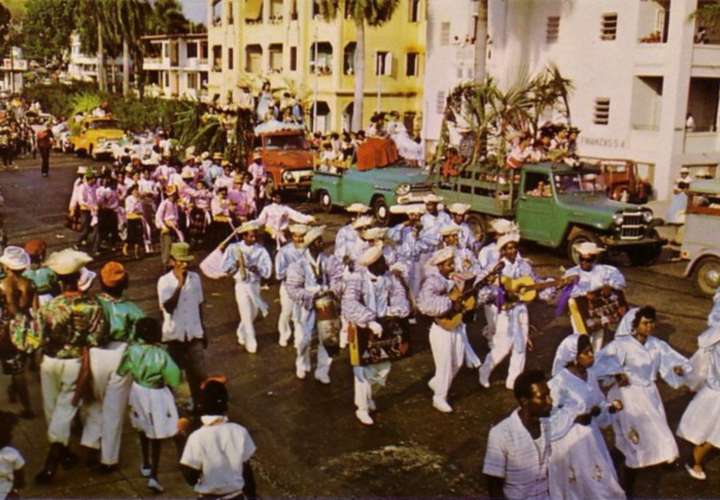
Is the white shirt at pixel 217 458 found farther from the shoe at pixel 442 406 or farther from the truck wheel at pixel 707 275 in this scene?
the truck wheel at pixel 707 275

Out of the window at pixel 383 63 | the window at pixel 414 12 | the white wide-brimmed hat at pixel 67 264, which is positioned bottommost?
the white wide-brimmed hat at pixel 67 264

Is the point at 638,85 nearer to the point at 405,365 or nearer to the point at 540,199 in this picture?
the point at 540,199

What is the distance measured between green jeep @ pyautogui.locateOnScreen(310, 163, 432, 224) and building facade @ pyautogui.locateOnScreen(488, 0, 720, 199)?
9437 mm

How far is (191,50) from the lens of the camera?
215ft

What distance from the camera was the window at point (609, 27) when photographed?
3000cm

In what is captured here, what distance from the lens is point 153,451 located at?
7.59 metres

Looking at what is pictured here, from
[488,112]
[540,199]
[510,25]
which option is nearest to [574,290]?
[540,199]

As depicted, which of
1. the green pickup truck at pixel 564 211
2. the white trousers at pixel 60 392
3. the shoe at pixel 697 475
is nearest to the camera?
the white trousers at pixel 60 392

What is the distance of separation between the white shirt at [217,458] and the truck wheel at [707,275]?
39.4 feet

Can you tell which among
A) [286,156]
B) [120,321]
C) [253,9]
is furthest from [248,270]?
[253,9]

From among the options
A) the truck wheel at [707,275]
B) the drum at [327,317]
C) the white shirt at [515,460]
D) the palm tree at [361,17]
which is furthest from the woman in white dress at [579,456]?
the palm tree at [361,17]

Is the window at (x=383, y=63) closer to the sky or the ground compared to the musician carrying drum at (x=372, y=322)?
closer to the sky

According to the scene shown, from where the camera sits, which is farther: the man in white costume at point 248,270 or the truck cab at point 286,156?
the truck cab at point 286,156

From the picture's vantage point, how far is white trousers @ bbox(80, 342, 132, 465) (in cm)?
762
